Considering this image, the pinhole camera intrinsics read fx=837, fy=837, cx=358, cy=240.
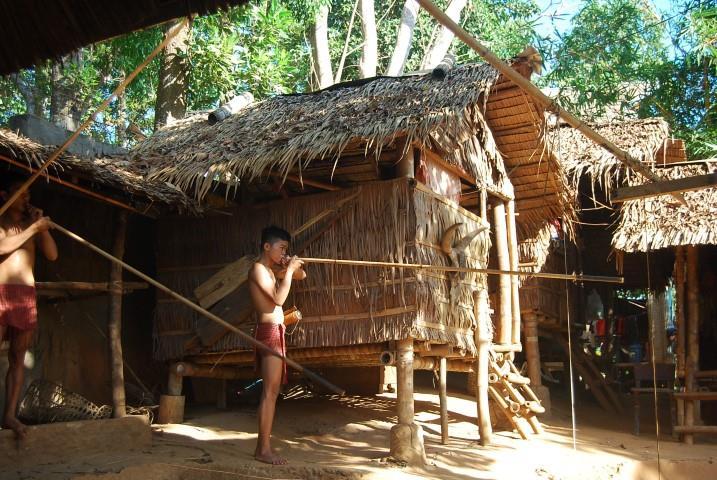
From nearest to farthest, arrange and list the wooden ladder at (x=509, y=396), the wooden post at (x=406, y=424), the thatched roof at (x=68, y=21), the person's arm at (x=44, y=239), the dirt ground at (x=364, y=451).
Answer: the thatched roof at (x=68, y=21) → the dirt ground at (x=364, y=451) → the person's arm at (x=44, y=239) → the wooden post at (x=406, y=424) → the wooden ladder at (x=509, y=396)

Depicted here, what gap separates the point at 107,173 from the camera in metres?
7.07

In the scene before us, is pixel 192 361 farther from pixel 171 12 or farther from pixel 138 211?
pixel 171 12

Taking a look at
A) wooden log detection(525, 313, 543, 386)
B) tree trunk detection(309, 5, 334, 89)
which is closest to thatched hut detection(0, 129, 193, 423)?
wooden log detection(525, 313, 543, 386)

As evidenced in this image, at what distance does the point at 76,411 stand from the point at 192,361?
1747mm

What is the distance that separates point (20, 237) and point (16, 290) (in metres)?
0.39

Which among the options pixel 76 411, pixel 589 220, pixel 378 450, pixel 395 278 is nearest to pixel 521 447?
pixel 378 450

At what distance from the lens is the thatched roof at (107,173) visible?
618 centimetres

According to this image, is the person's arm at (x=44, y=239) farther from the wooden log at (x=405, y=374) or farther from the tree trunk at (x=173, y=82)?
the tree trunk at (x=173, y=82)

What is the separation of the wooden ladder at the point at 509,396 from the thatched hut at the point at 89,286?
3.75 meters

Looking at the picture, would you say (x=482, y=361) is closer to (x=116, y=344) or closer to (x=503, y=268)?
(x=503, y=268)

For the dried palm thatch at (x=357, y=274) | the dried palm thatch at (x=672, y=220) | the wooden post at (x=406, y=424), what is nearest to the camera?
the wooden post at (x=406, y=424)

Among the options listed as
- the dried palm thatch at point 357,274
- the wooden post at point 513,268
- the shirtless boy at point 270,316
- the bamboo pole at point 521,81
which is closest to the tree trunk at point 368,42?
the wooden post at point 513,268

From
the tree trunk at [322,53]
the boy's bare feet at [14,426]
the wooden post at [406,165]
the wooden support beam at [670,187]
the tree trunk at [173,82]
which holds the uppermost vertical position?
the tree trunk at [322,53]

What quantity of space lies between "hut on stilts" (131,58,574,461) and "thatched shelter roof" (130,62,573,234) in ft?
0.07
